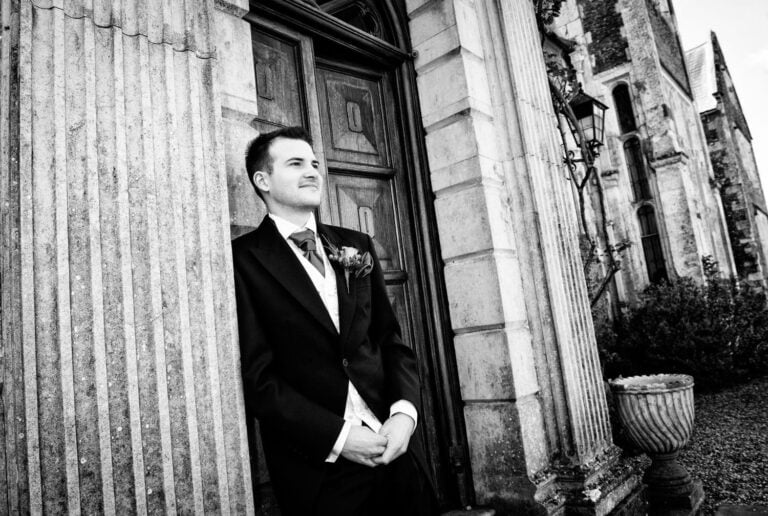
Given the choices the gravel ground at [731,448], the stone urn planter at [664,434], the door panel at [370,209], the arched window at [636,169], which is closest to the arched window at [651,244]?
the arched window at [636,169]

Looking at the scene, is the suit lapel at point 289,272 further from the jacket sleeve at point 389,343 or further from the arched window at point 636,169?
the arched window at point 636,169

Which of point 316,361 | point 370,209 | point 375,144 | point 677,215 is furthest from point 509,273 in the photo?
point 677,215

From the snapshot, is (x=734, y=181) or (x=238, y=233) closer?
(x=238, y=233)

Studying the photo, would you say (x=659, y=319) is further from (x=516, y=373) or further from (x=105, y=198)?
(x=105, y=198)

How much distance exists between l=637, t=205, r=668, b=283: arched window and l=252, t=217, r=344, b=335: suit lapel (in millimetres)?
18744

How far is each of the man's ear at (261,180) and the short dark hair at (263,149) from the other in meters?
0.01

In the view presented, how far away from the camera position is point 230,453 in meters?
1.75

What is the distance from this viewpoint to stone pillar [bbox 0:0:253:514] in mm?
1398

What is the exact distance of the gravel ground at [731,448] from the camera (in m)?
4.30

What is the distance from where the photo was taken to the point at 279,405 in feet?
5.44

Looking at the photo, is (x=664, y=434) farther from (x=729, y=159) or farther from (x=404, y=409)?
(x=729, y=159)

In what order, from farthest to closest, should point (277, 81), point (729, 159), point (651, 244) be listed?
1. point (729, 159)
2. point (651, 244)
3. point (277, 81)

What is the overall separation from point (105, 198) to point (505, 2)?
12.0 feet

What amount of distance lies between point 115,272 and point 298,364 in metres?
0.73
